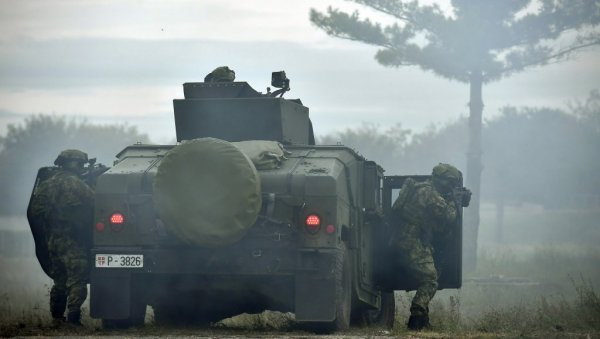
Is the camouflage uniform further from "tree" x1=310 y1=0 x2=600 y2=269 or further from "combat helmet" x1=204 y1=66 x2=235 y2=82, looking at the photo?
"tree" x1=310 y1=0 x2=600 y2=269

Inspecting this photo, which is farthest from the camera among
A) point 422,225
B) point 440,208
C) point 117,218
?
point 422,225

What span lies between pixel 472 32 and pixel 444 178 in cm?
1711

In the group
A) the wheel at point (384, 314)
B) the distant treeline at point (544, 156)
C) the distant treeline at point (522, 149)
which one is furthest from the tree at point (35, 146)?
the wheel at point (384, 314)

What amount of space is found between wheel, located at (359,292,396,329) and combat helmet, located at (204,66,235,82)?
309 cm

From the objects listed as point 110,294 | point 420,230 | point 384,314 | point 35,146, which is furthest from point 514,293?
point 35,146

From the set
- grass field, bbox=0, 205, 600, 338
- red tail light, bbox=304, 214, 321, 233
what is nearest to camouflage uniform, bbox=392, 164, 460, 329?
grass field, bbox=0, 205, 600, 338

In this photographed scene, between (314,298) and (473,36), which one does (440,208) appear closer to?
(314,298)

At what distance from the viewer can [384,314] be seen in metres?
16.2

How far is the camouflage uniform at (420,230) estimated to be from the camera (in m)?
14.8

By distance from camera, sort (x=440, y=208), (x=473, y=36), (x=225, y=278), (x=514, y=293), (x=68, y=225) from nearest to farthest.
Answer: (x=225, y=278) → (x=68, y=225) → (x=440, y=208) → (x=514, y=293) → (x=473, y=36)

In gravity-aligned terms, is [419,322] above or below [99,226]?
below

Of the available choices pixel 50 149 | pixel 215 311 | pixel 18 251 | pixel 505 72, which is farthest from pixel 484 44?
pixel 50 149

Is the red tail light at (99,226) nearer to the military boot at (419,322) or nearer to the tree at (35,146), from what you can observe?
the military boot at (419,322)

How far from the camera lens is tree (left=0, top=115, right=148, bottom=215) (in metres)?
41.1
